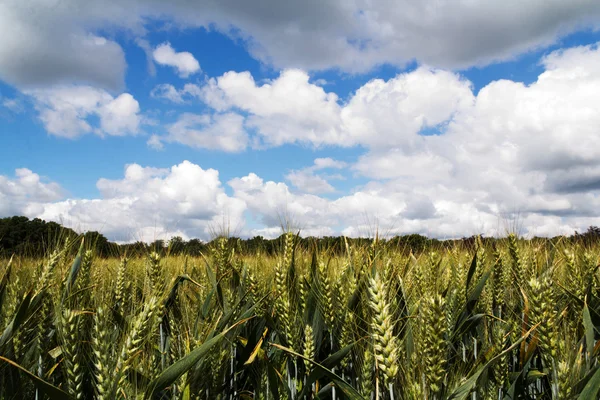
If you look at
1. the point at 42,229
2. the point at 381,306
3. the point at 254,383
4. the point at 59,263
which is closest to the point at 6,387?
the point at 59,263

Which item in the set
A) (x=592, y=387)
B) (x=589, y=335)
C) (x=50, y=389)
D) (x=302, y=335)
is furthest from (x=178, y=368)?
(x=589, y=335)

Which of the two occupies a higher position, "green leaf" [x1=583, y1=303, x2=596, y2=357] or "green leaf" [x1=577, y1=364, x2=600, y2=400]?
"green leaf" [x1=583, y1=303, x2=596, y2=357]

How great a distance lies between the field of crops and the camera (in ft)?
6.07

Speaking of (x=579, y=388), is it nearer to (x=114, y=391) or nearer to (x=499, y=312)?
(x=499, y=312)

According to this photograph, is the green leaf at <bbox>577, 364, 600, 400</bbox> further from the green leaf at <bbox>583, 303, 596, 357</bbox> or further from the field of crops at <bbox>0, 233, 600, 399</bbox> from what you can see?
the green leaf at <bbox>583, 303, 596, 357</bbox>

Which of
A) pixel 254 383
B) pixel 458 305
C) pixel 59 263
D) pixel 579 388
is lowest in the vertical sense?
pixel 254 383

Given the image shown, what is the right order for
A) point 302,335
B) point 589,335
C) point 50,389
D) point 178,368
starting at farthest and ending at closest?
point 302,335 → point 589,335 → point 178,368 → point 50,389

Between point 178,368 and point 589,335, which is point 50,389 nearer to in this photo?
point 178,368

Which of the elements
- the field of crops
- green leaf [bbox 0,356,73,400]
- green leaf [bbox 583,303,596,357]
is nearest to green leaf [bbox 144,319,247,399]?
the field of crops

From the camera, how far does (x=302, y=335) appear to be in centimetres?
267

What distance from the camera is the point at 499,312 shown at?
346 centimetres

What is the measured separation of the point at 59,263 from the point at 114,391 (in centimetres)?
158

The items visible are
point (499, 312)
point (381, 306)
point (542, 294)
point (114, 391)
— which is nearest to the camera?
point (114, 391)

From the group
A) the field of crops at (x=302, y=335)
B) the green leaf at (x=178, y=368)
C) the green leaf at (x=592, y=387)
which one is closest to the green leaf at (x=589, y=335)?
the field of crops at (x=302, y=335)
